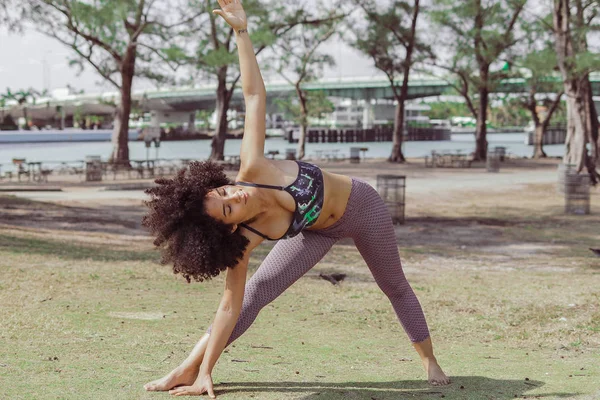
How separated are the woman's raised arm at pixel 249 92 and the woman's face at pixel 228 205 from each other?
17 cm

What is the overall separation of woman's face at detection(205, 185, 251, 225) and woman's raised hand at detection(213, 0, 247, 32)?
0.90 m

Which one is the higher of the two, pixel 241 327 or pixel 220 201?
pixel 220 201

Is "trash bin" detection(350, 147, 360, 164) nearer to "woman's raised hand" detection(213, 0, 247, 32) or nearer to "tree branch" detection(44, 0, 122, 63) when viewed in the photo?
"tree branch" detection(44, 0, 122, 63)

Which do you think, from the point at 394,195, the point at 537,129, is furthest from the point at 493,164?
the point at 537,129

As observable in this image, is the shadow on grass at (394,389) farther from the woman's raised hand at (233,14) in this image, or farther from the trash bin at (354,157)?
the trash bin at (354,157)

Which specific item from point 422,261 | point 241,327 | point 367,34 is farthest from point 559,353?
point 367,34

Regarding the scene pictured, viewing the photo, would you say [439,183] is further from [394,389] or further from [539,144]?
[539,144]

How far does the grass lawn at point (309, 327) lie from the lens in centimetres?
466

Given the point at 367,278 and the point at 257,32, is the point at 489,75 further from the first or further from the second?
the point at 367,278

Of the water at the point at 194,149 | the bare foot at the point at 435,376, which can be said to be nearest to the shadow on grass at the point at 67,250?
the bare foot at the point at 435,376

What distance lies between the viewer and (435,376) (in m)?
4.74

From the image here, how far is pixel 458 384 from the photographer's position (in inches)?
188

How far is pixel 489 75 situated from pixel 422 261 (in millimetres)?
37672

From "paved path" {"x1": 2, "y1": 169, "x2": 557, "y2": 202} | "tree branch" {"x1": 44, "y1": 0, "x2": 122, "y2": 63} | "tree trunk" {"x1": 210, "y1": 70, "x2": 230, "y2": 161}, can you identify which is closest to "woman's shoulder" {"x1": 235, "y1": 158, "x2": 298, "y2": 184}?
"paved path" {"x1": 2, "y1": 169, "x2": 557, "y2": 202}
